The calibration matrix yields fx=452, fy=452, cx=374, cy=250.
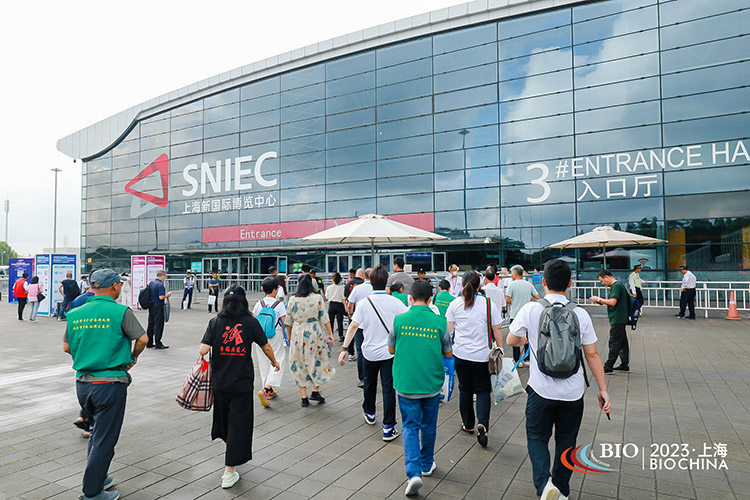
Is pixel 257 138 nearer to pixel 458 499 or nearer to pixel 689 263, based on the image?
pixel 689 263

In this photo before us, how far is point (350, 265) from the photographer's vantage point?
2825cm

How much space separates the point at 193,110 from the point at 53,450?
34.1m

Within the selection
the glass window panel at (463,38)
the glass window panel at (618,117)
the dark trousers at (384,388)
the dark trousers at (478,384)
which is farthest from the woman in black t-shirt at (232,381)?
the glass window panel at (463,38)

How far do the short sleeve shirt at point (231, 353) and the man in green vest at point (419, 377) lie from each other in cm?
132

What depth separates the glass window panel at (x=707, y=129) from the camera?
1944cm

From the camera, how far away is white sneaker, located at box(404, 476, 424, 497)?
3.62 m

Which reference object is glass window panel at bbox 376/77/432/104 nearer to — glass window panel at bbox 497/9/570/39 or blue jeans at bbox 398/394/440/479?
glass window panel at bbox 497/9/570/39

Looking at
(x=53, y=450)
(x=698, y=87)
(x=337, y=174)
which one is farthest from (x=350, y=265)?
(x=53, y=450)

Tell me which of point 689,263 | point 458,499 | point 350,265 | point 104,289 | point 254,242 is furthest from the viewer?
point 254,242

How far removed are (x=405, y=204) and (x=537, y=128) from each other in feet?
26.8

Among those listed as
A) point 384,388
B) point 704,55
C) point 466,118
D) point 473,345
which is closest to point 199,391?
point 384,388

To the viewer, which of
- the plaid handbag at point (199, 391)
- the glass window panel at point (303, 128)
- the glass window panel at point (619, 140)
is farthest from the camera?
the glass window panel at point (303, 128)

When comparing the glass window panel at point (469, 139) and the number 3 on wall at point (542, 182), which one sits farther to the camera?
the glass window panel at point (469, 139)

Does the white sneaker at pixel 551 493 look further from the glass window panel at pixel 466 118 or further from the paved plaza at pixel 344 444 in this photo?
the glass window panel at pixel 466 118
